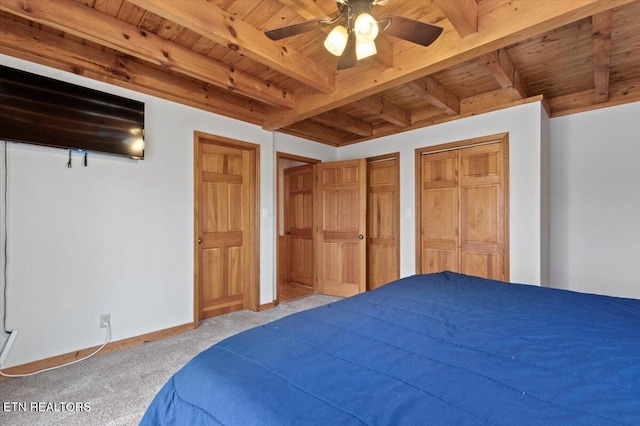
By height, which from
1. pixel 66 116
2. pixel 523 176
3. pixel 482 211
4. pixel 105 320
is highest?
pixel 66 116

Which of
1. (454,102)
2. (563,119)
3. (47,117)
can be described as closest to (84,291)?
(47,117)

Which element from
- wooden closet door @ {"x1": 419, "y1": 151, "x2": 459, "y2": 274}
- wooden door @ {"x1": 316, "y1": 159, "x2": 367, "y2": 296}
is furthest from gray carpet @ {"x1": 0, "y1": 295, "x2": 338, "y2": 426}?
wooden closet door @ {"x1": 419, "y1": 151, "x2": 459, "y2": 274}

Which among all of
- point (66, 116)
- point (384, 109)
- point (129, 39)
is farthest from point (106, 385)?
point (384, 109)

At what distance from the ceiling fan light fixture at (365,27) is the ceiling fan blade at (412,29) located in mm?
94

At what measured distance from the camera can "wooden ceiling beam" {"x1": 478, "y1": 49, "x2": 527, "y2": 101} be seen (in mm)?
2332

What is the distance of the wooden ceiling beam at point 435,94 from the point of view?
2.79 metres

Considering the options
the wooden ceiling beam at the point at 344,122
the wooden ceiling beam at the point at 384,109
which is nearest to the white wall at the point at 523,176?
the wooden ceiling beam at the point at 384,109

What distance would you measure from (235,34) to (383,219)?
3073mm

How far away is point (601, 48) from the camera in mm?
2150

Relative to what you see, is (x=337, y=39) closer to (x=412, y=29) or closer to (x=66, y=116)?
(x=412, y=29)

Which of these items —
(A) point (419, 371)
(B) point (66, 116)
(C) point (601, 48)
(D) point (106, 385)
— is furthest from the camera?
(B) point (66, 116)

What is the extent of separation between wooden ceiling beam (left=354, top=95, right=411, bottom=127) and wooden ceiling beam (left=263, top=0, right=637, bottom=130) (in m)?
0.54

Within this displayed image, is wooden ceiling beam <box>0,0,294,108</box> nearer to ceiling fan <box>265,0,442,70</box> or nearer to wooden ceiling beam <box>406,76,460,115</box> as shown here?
ceiling fan <box>265,0,442,70</box>

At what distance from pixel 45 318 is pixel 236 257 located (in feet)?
5.85
